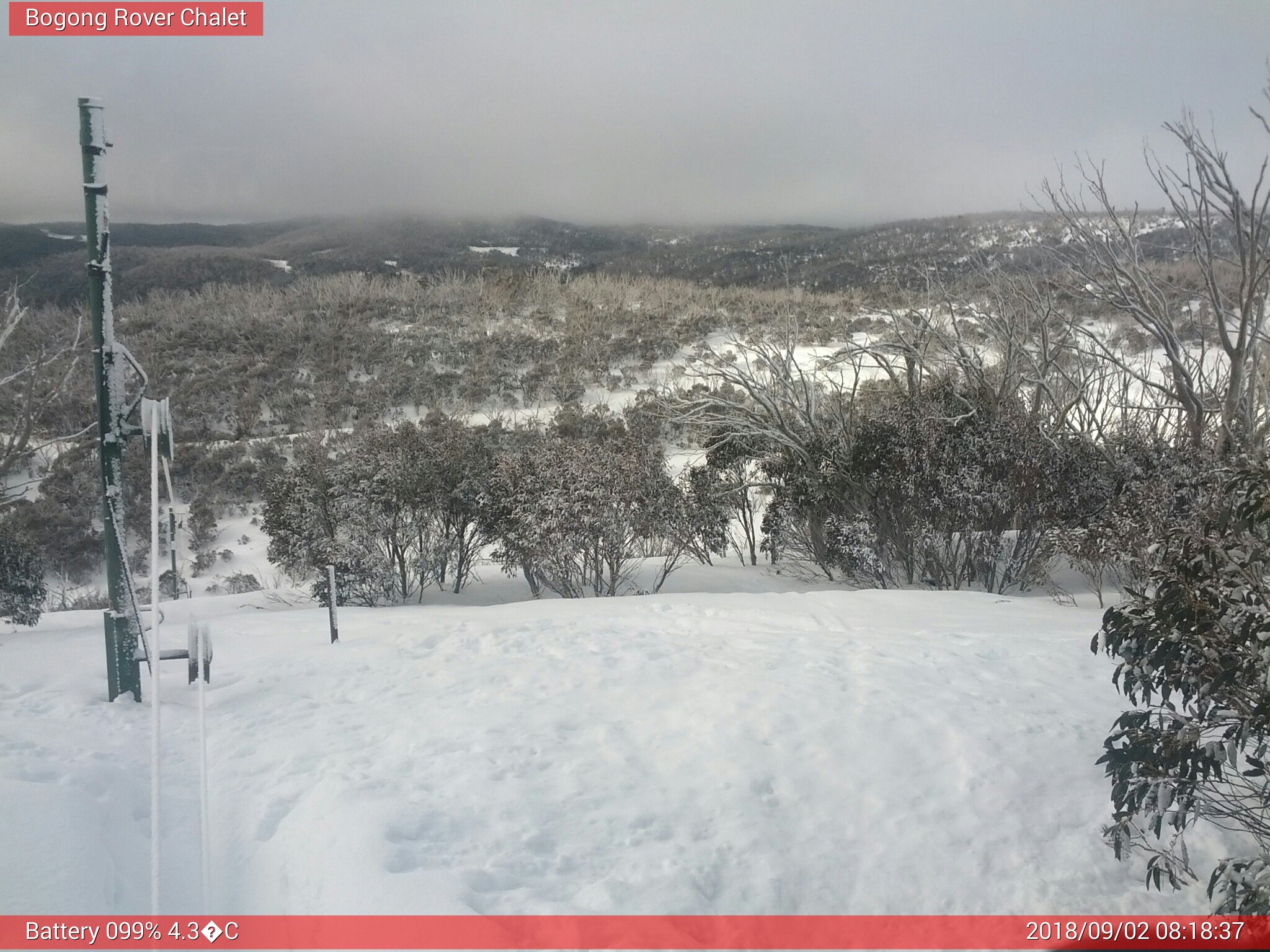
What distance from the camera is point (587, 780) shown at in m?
3.62

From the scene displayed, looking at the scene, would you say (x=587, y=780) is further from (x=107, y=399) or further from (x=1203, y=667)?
(x=107, y=399)

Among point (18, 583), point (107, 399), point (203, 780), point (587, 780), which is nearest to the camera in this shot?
point (203, 780)

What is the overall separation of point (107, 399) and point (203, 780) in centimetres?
331

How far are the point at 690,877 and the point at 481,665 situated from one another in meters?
2.90

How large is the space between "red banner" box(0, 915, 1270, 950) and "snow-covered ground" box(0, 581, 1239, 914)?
0.22ft

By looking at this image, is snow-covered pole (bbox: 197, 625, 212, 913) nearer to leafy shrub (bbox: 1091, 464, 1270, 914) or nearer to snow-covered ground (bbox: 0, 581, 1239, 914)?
snow-covered ground (bbox: 0, 581, 1239, 914)

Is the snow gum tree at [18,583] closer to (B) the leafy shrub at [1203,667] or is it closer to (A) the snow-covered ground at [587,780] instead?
(A) the snow-covered ground at [587,780]

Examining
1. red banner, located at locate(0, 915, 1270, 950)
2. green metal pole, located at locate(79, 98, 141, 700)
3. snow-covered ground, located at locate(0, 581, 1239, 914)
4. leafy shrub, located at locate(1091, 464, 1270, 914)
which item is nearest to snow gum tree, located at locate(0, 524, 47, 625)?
snow-covered ground, located at locate(0, 581, 1239, 914)

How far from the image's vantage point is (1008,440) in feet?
32.6

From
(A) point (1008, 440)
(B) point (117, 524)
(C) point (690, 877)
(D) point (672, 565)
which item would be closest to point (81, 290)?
(D) point (672, 565)

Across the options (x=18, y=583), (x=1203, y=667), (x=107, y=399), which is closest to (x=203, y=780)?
(x=1203, y=667)

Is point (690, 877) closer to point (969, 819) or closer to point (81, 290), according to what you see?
point (969, 819)

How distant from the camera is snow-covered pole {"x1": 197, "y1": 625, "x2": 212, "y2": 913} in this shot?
83.7 inches

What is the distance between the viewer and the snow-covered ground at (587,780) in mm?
2797
